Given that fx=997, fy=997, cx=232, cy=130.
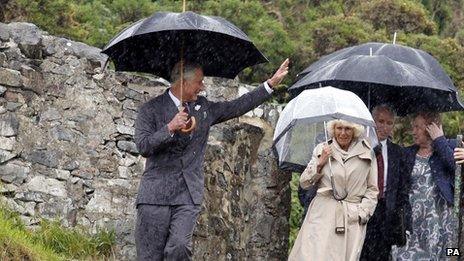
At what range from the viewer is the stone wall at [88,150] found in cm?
852

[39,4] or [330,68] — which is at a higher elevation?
[39,4]

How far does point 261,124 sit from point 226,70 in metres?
2.11

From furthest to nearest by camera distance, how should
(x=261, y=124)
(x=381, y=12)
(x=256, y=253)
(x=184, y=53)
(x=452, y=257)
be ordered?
(x=381, y=12) → (x=261, y=124) → (x=256, y=253) → (x=452, y=257) → (x=184, y=53)

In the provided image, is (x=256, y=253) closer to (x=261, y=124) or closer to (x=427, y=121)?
(x=261, y=124)

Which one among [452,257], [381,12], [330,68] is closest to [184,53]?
[330,68]

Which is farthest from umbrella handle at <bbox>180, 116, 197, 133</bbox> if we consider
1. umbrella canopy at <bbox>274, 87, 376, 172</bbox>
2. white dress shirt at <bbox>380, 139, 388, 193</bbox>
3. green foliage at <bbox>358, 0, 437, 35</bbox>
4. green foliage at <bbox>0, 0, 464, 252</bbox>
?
green foliage at <bbox>358, 0, 437, 35</bbox>

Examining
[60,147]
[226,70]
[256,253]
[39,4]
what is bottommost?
[256,253]

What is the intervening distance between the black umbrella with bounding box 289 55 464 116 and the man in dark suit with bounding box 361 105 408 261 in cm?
27

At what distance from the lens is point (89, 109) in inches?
352

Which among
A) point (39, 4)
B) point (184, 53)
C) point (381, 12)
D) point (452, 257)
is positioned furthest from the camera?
point (381, 12)

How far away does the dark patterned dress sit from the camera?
744 cm

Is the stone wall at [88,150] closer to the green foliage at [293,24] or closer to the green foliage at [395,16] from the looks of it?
the green foliage at [293,24]

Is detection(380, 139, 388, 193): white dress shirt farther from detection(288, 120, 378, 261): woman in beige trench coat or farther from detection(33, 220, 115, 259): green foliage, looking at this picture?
detection(33, 220, 115, 259): green foliage

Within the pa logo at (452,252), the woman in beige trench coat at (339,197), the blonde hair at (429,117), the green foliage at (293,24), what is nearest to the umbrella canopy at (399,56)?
the blonde hair at (429,117)
